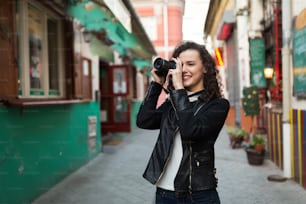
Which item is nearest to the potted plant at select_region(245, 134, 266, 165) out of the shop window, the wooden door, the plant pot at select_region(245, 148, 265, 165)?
the plant pot at select_region(245, 148, 265, 165)

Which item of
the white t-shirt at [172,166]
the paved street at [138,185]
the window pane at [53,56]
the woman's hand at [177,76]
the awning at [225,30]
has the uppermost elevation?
the awning at [225,30]

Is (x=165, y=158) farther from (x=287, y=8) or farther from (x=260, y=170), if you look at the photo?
(x=260, y=170)

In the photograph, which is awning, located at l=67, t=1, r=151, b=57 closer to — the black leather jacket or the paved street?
the paved street

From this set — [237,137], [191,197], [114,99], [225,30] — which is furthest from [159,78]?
[225,30]

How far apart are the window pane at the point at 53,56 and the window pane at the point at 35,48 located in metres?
0.35

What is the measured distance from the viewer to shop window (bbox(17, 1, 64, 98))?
396cm

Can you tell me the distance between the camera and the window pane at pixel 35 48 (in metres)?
4.27

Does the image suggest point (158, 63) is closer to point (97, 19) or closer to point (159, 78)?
point (159, 78)

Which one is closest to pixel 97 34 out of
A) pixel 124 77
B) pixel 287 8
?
pixel 124 77

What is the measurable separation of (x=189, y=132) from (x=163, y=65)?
0.37 meters

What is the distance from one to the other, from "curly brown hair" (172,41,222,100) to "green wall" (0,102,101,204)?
2172mm

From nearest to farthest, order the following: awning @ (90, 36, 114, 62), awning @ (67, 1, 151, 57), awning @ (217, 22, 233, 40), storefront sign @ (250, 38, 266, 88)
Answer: awning @ (67, 1, 151, 57), awning @ (90, 36, 114, 62), storefront sign @ (250, 38, 266, 88), awning @ (217, 22, 233, 40)

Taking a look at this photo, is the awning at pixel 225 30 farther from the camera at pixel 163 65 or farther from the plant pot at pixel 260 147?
the camera at pixel 163 65

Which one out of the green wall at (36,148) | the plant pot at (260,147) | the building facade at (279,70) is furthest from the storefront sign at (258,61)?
the green wall at (36,148)
